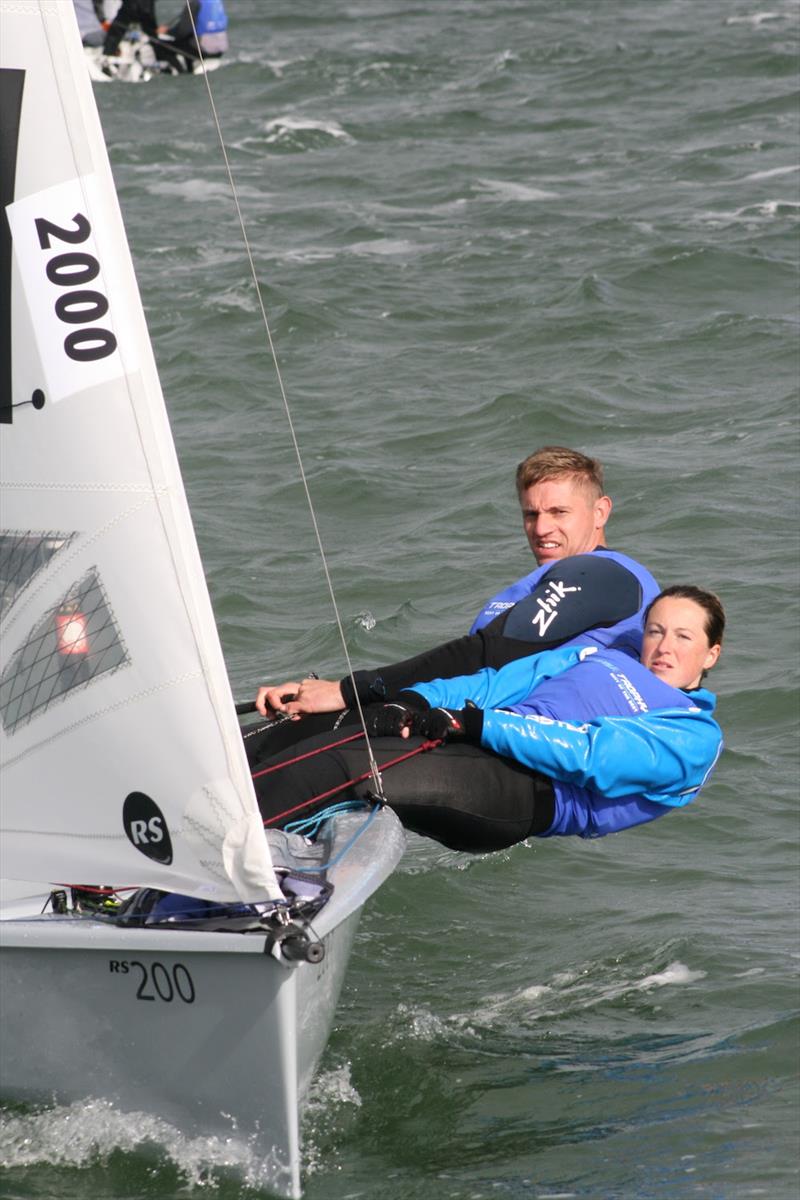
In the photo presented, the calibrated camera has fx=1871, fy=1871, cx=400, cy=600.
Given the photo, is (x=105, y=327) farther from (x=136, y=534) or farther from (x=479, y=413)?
(x=479, y=413)

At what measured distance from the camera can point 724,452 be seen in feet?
34.3

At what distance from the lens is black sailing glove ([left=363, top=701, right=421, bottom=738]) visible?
179 inches

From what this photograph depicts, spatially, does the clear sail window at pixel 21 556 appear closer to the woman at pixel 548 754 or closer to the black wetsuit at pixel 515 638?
the woman at pixel 548 754

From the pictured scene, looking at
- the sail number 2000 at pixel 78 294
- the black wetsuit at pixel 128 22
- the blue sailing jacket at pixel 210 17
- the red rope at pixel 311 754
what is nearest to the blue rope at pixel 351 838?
the red rope at pixel 311 754

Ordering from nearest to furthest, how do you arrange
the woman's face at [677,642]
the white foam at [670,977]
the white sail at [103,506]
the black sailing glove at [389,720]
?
the white sail at [103,506], the black sailing glove at [389,720], the woman's face at [677,642], the white foam at [670,977]

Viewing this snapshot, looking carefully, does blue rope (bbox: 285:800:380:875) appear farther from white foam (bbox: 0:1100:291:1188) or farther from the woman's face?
the woman's face

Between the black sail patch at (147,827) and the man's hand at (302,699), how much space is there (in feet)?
2.84

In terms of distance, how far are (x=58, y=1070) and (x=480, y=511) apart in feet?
19.4

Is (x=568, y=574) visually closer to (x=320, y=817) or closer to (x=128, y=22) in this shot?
(x=320, y=817)

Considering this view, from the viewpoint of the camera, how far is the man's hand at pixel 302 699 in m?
4.74

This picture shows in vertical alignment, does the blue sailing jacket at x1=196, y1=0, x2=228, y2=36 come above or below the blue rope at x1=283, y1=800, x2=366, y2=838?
below

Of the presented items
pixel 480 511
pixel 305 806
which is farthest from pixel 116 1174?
pixel 480 511

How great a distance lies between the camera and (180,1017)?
4066 mm

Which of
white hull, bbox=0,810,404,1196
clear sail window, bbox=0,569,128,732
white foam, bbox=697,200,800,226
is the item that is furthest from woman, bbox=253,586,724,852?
white foam, bbox=697,200,800,226
